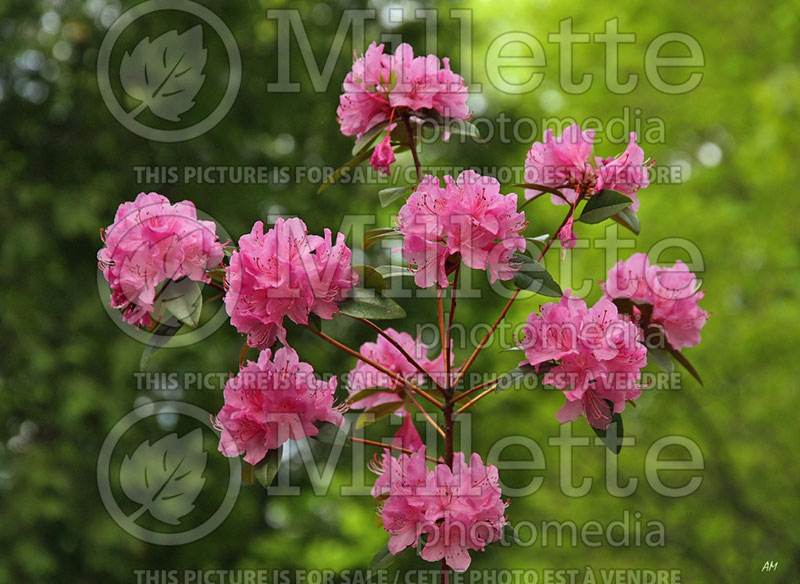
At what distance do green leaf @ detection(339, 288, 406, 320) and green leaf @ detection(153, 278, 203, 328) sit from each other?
22 cm

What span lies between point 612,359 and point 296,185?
3637mm

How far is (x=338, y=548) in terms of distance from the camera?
A: 17.0ft

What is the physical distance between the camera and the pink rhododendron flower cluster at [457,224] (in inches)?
51.2

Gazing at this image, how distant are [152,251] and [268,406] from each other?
294mm

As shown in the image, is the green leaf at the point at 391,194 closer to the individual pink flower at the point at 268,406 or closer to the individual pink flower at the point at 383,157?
the individual pink flower at the point at 383,157

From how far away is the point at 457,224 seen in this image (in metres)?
1.30

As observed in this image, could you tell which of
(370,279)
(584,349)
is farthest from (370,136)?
(584,349)

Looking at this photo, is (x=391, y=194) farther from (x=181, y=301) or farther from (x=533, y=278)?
(x=181, y=301)

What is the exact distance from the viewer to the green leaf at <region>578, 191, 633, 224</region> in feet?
4.76

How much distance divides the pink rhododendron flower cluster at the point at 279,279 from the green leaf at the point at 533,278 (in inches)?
11.1

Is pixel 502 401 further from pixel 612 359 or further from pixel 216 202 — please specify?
pixel 612 359

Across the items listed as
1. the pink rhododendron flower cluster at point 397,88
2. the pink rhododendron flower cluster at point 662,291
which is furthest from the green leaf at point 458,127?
the pink rhododendron flower cluster at point 662,291

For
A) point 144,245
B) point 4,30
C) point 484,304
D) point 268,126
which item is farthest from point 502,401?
point 144,245

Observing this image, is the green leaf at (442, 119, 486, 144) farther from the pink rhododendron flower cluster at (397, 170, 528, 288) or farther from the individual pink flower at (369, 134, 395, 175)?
the pink rhododendron flower cluster at (397, 170, 528, 288)
